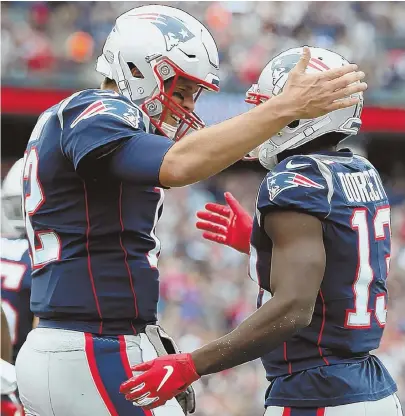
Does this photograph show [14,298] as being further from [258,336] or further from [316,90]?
[316,90]

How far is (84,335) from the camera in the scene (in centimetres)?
322

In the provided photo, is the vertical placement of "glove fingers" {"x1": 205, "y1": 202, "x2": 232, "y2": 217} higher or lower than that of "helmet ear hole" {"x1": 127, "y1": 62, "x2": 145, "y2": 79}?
lower

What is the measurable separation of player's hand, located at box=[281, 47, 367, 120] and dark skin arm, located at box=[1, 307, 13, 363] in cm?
220

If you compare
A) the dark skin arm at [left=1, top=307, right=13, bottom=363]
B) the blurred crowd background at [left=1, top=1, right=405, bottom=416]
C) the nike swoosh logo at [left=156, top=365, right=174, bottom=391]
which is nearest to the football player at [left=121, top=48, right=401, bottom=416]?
the nike swoosh logo at [left=156, top=365, right=174, bottom=391]

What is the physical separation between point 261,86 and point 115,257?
84cm

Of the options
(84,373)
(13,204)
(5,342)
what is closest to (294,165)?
(84,373)

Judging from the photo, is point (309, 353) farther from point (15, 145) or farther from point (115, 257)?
point (15, 145)

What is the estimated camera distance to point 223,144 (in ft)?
9.42

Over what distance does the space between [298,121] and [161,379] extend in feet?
Answer: 3.43

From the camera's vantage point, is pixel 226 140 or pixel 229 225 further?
pixel 229 225

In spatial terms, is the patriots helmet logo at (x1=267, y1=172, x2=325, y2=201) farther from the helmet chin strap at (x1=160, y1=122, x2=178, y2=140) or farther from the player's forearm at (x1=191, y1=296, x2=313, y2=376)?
the helmet chin strap at (x1=160, y1=122, x2=178, y2=140)

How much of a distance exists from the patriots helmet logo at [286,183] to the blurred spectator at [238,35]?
389 inches

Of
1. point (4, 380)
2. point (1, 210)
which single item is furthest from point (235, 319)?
point (4, 380)

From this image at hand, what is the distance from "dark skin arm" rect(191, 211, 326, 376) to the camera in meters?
3.02
